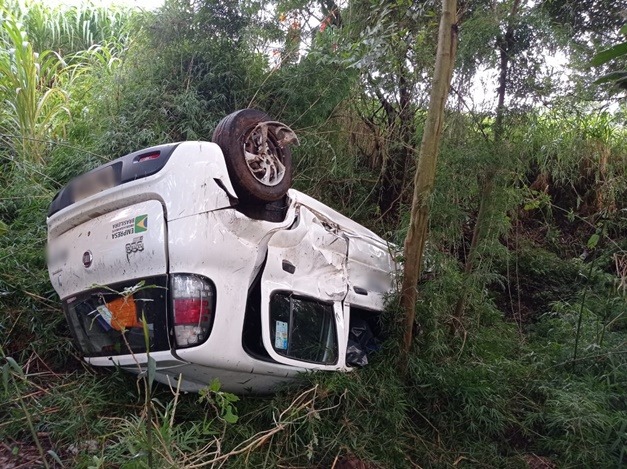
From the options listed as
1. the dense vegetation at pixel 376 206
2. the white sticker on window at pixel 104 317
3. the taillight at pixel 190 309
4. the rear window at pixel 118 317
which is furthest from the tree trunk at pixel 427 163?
the white sticker on window at pixel 104 317

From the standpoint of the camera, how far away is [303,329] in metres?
3.68

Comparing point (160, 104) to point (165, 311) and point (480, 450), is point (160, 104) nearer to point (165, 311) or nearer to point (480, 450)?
point (165, 311)

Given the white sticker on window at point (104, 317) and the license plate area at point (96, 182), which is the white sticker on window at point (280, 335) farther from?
the license plate area at point (96, 182)

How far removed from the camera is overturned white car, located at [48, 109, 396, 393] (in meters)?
3.08

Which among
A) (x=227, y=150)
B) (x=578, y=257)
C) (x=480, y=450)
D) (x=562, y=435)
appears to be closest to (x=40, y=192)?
(x=227, y=150)

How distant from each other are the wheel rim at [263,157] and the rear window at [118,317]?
86 centimetres

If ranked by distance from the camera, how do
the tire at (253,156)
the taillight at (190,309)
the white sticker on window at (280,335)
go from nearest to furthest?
1. the taillight at (190,309)
2. the tire at (253,156)
3. the white sticker on window at (280,335)

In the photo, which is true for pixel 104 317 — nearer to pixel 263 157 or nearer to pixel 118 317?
pixel 118 317

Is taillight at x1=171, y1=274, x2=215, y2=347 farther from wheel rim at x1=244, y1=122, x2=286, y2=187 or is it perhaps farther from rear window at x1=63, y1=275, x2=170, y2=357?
wheel rim at x1=244, y1=122, x2=286, y2=187

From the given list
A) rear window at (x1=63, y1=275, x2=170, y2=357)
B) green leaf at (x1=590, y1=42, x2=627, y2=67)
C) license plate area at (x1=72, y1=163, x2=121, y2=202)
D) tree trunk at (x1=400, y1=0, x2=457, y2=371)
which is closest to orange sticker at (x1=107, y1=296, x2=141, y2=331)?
rear window at (x1=63, y1=275, x2=170, y2=357)

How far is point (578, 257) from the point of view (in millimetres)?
7438

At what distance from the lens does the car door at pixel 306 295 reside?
11.4ft

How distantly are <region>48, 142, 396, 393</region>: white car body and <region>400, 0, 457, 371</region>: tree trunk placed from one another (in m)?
0.64

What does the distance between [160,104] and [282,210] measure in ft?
9.06
